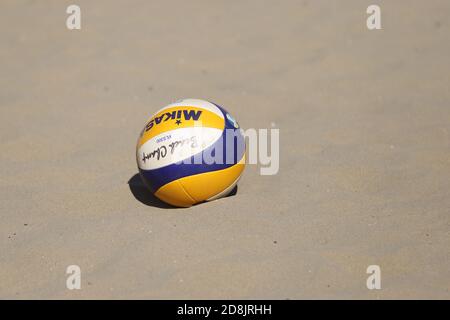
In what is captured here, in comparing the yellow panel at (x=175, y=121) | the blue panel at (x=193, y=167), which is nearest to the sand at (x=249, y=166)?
the blue panel at (x=193, y=167)

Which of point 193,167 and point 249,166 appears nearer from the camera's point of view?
point 193,167

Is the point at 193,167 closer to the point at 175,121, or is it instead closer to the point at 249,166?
the point at 175,121

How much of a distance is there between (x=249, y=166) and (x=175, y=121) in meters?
1.16

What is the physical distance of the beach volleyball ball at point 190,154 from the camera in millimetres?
4309

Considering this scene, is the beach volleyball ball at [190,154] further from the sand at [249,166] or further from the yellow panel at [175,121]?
the sand at [249,166]

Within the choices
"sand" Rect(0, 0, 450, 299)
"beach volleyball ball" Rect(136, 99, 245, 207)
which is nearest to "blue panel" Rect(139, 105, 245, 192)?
"beach volleyball ball" Rect(136, 99, 245, 207)

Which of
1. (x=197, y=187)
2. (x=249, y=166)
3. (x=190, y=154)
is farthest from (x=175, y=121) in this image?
(x=249, y=166)

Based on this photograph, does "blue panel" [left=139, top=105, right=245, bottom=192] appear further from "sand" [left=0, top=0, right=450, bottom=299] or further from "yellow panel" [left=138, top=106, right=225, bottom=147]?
"sand" [left=0, top=0, right=450, bottom=299]

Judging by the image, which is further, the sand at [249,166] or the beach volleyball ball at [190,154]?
the beach volleyball ball at [190,154]

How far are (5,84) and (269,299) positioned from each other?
4372mm

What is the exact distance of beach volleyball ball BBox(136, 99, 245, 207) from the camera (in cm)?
431

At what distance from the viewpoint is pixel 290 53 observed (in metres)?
7.48

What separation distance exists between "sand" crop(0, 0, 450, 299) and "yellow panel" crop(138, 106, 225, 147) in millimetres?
555

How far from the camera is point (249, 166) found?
17.6 feet
